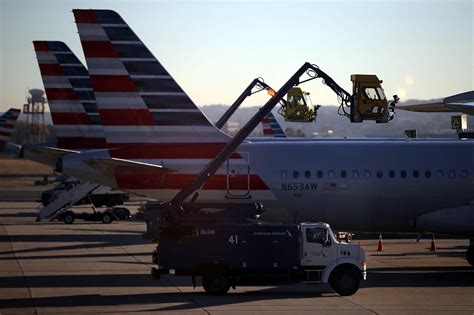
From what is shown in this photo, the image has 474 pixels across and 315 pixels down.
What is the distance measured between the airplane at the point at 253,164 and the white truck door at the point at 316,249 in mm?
7577

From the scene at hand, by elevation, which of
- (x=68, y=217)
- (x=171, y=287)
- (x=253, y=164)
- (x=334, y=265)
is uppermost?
(x=253, y=164)

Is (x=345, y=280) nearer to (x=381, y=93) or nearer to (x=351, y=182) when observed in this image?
(x=381, y=93)

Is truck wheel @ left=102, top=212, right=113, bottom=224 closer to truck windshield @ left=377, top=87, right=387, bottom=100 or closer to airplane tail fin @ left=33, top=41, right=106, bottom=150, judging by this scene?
airplane tail fin @ left=33, top=41, right=106, bottom=150

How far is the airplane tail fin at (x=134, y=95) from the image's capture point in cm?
3653

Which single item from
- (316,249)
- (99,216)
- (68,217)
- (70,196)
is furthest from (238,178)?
(99,216)

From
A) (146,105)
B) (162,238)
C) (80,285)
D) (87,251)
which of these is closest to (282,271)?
(162,238)

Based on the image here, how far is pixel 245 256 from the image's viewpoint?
2995 cm

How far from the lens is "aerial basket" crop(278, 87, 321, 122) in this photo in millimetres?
56172

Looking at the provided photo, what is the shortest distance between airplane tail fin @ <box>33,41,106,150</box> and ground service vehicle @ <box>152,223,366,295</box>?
26.4 m

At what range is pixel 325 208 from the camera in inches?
1521

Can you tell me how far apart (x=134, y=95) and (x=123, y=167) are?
272cm

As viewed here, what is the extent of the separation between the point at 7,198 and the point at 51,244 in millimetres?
48326

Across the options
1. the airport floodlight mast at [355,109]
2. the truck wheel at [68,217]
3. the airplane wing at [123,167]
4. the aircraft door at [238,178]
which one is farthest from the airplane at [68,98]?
the airport floodlight mast at [355,109]

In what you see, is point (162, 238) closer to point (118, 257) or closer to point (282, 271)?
point (282, 271)
